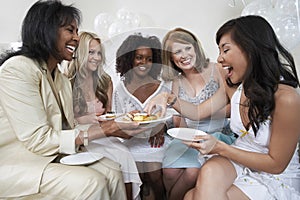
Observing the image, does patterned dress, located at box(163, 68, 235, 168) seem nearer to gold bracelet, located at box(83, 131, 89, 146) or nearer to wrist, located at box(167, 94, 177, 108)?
wrist, located at box(167, 94, 177, 108)

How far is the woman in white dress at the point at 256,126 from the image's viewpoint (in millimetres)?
973

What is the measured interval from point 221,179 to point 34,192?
2.03 feet

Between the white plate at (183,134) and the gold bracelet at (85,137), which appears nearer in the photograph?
the white plate at (183,134)

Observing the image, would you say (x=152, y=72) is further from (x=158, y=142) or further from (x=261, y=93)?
(x=261, y=93)

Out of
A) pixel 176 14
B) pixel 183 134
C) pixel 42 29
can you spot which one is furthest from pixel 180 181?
pixel 176 14

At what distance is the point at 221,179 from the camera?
100 centimetres

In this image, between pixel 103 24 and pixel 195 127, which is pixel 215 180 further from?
pixel 103 24

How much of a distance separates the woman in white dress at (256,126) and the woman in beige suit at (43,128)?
0.96ft

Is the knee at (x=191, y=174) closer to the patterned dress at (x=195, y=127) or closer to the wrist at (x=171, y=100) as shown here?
the patterned dress at (x=195, y=127)

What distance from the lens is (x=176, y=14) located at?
8.20 ft

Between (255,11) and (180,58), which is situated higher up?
(255,11)

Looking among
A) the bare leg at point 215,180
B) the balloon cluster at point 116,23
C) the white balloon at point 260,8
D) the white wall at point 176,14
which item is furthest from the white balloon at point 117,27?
the bare leg at point 215,180

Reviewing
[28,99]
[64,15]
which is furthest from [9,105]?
[64,15]

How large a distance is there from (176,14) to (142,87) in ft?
4.93
